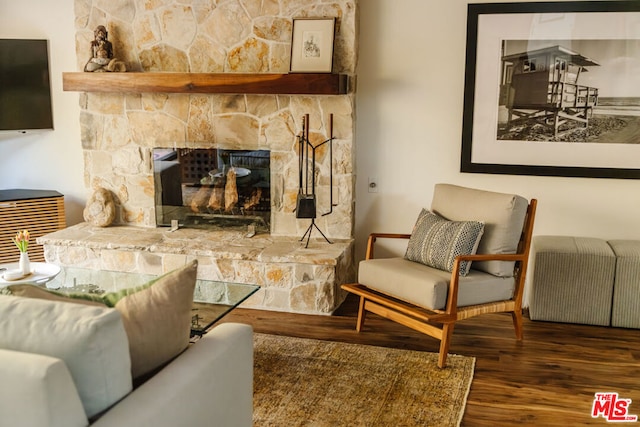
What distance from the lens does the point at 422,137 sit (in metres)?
A: 4.81

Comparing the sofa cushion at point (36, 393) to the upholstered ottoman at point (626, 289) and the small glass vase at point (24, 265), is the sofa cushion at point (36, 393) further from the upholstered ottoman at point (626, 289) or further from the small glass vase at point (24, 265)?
the upholstered ottoman at point (626, 289)

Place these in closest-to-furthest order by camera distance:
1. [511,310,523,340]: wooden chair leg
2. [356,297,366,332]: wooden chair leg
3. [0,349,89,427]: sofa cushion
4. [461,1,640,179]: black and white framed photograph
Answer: [0,349,89,427]: sofa cushion → [511,310,523,340]: wooden chair leg → [356,297,366,332]: wooden chair leg → [461,1,640,179]: black and white framed photograph

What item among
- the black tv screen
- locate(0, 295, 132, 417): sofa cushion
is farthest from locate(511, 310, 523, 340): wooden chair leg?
the black tv screen

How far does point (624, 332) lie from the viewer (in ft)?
13.8

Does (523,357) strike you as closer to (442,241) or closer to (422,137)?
(442,241)

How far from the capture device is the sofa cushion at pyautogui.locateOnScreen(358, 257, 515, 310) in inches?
143

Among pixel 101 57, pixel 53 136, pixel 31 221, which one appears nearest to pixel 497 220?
pixel 101 57

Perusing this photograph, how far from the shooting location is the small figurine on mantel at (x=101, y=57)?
16.2 ft

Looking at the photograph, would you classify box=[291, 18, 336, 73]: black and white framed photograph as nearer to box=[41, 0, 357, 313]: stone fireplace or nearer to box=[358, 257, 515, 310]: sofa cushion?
box=[41, 0, 357, 313]: stone fireplace

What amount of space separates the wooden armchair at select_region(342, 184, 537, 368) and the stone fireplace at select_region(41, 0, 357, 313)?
1.77 feet

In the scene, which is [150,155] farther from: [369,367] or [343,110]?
[369,367]

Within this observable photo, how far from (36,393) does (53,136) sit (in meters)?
4.37

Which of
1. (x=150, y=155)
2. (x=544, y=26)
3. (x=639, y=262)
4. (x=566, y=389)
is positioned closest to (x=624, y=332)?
(x=639, y=262)

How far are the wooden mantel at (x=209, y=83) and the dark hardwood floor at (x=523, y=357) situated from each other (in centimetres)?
149
